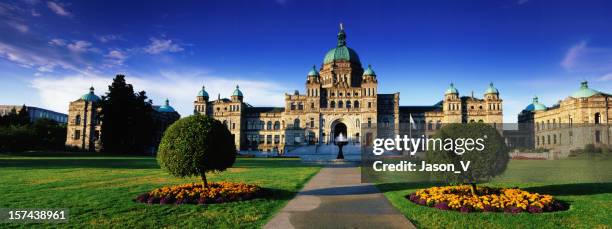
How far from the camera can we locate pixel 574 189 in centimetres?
1745

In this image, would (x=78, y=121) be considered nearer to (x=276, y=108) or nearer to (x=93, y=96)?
(x=93, y=96)

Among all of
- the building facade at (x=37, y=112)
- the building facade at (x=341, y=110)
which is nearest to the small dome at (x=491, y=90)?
the building facade at (x=341, y=110)

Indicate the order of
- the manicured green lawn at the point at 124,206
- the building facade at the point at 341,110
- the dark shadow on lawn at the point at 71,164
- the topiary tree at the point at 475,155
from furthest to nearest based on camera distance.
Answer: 1. the building facade at the point at 341,110
2. the dark shadow on lawn at the point at 71,164
3. the topiary tree at the point at 475,155
4. the manicured green lawn at the point at 124,206

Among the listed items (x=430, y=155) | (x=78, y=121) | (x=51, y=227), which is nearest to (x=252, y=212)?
(x=51, y=227)

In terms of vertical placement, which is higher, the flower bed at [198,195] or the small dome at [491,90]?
the small dome at [491,90]

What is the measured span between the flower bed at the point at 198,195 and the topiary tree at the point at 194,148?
70 centimetres

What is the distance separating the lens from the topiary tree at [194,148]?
14461 millimetres

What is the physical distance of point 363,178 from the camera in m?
21.3

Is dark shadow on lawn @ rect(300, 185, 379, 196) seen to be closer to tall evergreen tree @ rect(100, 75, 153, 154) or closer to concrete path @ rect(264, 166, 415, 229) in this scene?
concrete path @ rect(264, 166, 415, 229)

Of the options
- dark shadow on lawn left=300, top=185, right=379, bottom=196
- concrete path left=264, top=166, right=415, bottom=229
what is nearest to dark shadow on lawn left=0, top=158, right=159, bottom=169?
dark shadow on lawn left=300, top=185, right=379, bottom=196

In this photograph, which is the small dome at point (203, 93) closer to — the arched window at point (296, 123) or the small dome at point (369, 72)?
the arched window at point (296, 123)

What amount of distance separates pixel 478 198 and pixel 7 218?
14577mm

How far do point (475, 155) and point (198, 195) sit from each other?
10024mm

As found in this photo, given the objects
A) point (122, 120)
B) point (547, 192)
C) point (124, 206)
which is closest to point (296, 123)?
point (122, 120)
